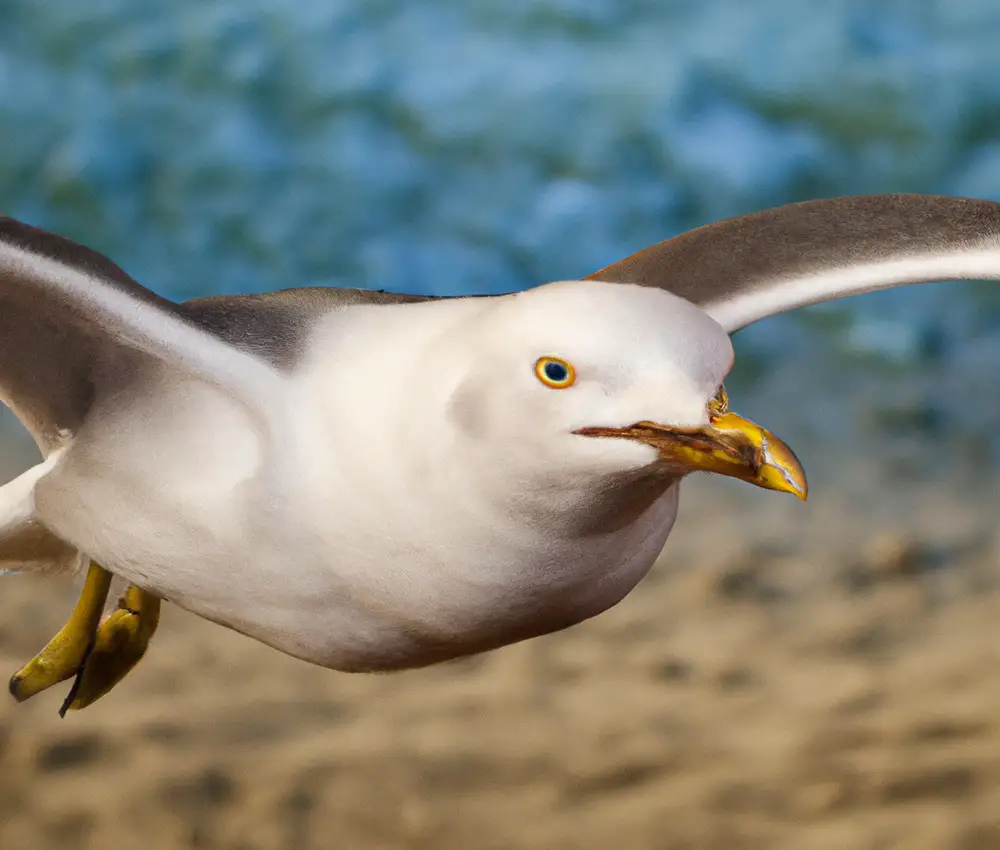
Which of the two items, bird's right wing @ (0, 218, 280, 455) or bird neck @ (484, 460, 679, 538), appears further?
bird's right wing @ (0, 218, 280, 455)

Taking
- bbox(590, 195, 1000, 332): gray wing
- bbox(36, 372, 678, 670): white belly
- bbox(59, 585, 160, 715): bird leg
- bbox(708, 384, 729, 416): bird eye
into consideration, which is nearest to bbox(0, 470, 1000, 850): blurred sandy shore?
bbox(59, 585, 160, 715): bird leg

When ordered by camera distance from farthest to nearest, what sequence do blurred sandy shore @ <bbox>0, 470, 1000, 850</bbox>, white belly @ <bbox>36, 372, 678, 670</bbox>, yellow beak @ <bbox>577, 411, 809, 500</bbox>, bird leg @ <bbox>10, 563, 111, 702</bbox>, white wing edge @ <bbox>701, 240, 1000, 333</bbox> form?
blurred sandy shore @ <bbox>0, 470, 1000, 850</bbox>, bird leg @ <bbox>10, 563, 111, 702</bbox>, white wing edge @ <bbox>701, 240, 1000, 333</bbox>, white belly @ <bbox>36, 372, 678, 670</bbox>, yellow beak @ <bbox>577, 411, 809, 500</bbox>

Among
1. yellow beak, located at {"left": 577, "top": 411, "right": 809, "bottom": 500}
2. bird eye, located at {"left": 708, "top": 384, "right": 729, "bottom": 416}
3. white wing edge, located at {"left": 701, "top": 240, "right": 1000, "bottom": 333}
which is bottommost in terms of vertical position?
yellow beak, located at {"left": 577, "top": 411, "right": 809, "bottom": 500}

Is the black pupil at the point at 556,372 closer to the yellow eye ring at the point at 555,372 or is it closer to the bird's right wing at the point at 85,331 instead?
the yellow eye ring at the point at 555,372

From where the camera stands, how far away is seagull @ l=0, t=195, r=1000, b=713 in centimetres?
104

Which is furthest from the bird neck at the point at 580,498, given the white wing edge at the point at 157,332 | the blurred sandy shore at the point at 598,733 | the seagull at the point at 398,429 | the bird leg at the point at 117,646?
the blurred sandy shore at the point at 598,733

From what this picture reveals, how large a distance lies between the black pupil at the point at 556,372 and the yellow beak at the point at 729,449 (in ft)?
0.15

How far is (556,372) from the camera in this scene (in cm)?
104

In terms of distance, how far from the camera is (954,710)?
322 centimetres

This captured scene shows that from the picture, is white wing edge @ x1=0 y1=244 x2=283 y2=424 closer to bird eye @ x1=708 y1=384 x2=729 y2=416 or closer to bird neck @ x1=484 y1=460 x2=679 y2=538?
bird neck @ x1=484 y1=460 x2=679 y2=538

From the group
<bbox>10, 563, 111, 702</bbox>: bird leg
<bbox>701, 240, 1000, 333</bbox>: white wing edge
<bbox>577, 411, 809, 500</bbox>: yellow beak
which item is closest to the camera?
<bbox>577, 411, 809, 500</bbox>: yellow beak

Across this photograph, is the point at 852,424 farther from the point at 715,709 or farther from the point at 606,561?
the point at 606,561

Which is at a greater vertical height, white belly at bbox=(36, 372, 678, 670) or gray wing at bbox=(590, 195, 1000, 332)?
gray wing at bbox=(590, 195, 1000, 332)

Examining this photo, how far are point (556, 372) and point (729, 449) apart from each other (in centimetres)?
14
